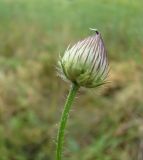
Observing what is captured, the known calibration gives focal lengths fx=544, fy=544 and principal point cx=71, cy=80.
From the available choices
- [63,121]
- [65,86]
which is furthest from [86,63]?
[65,86]

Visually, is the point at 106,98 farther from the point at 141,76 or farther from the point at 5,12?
the point at 5,12

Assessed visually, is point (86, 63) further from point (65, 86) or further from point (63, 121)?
point (65, 86)

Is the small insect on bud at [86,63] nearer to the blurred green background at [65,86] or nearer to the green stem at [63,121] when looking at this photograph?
the green stem at [63,121]

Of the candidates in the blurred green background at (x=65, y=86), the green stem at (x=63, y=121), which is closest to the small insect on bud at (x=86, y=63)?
the green stem at (x=63, y=121)

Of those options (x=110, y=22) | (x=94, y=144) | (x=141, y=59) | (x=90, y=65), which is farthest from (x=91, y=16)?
(x=90, y=65)

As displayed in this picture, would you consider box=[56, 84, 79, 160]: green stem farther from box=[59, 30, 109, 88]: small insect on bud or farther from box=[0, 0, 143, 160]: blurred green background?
box=[0, 0, 143, 160]: blurred green background

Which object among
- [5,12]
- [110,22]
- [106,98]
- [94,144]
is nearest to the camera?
[94,144]
